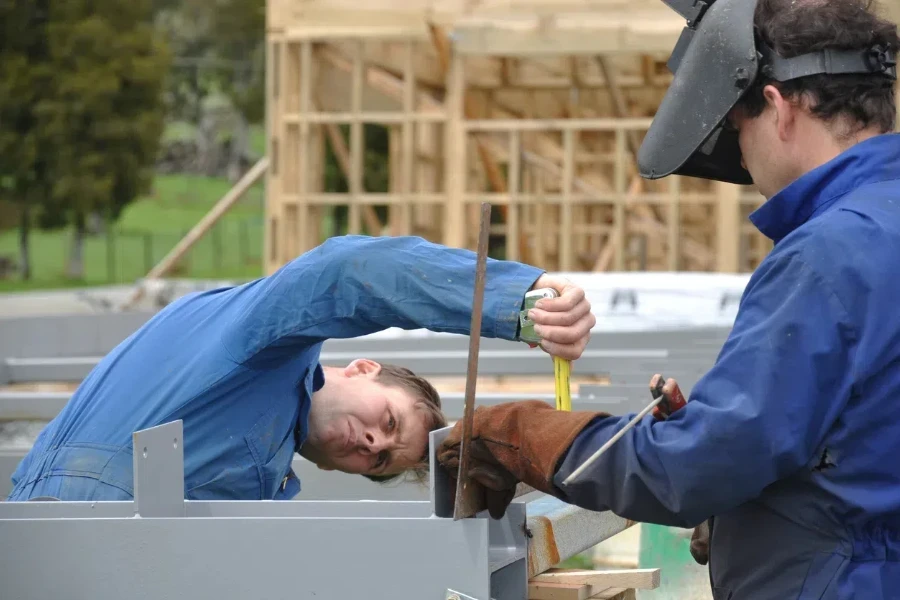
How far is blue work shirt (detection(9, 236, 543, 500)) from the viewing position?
109 inches

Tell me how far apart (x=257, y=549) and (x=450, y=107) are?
36.6 ft

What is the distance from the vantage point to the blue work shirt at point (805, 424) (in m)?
2.06

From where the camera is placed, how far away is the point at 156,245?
4094 centimetres

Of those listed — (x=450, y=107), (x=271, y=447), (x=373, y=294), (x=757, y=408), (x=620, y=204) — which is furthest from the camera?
(x=450, y=107)

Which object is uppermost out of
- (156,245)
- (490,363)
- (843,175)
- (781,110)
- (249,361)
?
(781,110)

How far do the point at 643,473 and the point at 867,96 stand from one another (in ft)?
2.62

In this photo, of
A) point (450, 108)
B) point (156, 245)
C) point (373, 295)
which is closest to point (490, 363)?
point (373, 295)

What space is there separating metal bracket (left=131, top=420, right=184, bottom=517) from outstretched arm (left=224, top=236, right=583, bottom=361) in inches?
15.1

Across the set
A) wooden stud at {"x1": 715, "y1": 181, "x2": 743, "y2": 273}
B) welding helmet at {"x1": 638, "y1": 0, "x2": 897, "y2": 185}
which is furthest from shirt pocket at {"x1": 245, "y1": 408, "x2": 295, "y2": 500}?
wooden stud at {"x1": 715, "y1": 181, "x2": 743, "y2": 273}

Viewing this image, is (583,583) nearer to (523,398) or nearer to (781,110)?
(781,110)

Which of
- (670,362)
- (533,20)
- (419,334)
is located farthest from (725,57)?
(533,20)

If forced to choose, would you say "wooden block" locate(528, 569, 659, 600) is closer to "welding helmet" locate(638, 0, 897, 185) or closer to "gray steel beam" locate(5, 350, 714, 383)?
"welding helmet" locate(638, 0, 897, 185)

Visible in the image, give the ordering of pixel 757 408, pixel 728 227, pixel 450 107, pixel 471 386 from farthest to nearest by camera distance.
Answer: pixel 450 107 → pixel 728 227 → pixel 471 386 → pixel 757 408

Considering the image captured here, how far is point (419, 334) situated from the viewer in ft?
29.0
